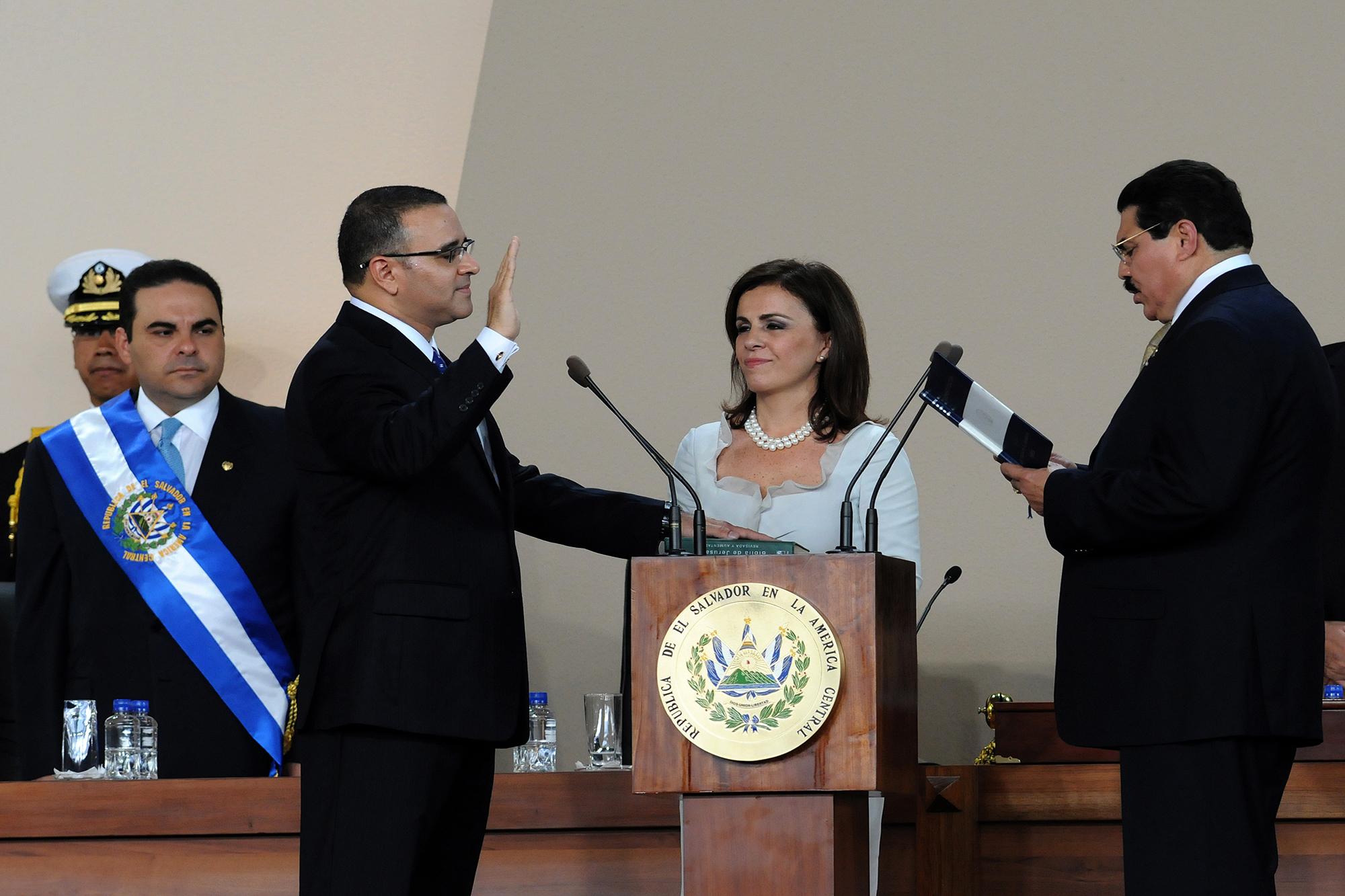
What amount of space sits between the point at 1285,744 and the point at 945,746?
178 cm

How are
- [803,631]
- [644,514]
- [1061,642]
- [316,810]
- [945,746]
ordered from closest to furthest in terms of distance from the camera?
[803,631] → [316,810] → [1061,642] → [644,514] → [945,746]

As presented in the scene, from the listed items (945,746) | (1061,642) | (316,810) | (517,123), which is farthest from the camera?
(517,123)

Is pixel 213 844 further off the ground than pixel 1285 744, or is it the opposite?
pixel 1285 744

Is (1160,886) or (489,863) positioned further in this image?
(489,863)

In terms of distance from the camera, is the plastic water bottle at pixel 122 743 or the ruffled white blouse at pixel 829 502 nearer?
the ruffled white blouse at pixel 829 502

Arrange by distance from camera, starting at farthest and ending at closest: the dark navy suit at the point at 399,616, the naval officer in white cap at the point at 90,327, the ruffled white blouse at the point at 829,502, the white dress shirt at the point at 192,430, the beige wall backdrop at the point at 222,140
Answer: the beige wall backdrop at the point at 222,140, the naval officer in white cap at the point at 90,327, the white dress shirt at the point at 192,430, the ruffled white blouse at the point at 829,502, the dark navy suit at the point at 399,616

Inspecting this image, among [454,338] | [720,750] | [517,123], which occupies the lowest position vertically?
[720,750]

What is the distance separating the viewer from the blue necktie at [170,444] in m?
3.23

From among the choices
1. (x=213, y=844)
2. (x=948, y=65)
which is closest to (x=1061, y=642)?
(x=213, y=844)

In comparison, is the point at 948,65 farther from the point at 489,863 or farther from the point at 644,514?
the point at 489,863

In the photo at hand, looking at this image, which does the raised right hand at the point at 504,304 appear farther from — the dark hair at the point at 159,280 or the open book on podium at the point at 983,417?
the dark hair at the point at 159,280

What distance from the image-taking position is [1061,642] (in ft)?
7.70

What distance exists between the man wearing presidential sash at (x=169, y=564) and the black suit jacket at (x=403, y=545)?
0.86m

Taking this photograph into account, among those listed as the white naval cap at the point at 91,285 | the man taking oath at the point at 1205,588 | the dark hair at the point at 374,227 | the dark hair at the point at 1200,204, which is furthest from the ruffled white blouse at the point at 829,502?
the white naval cap at the point at 91,285
